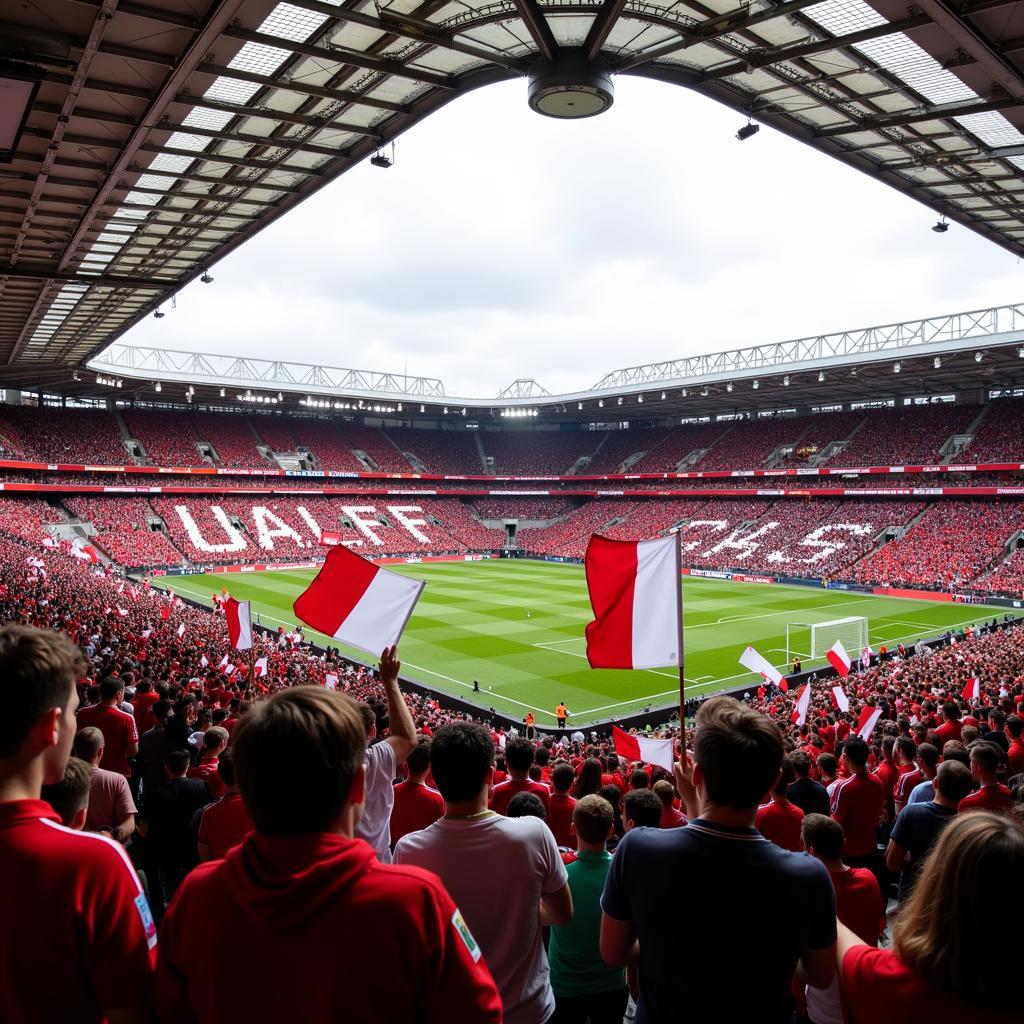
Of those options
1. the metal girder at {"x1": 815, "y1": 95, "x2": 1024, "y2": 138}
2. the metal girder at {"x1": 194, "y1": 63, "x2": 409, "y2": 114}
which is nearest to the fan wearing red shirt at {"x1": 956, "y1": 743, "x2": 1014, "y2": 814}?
the metal girder at {"x1": 815, "y1": 95, "x2": 1024, "y2": 138}

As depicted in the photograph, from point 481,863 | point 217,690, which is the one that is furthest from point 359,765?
point 217,690

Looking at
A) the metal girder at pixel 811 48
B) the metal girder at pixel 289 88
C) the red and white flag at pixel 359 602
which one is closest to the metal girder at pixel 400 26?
the metal girder at pixel 289 88

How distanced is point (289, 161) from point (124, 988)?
606 inches

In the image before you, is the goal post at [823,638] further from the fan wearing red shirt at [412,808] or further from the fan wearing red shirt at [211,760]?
the fan wearing red shirt at [412,808]

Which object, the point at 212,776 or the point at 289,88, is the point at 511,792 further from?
the point at 289,88

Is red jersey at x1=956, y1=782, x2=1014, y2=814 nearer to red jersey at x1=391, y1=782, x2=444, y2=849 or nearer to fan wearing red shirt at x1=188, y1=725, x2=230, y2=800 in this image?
red jersey at x1=391, y1=782, x2=444, y2=849

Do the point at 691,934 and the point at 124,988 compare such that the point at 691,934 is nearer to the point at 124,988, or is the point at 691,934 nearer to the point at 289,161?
the point at 124,988

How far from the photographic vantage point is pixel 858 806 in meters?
6.45

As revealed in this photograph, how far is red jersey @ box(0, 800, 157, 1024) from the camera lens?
1.98 meters

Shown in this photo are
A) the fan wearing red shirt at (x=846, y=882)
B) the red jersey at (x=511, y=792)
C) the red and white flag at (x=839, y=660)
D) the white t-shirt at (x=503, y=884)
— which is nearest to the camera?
the white t-shirt at (x=503, y=884)

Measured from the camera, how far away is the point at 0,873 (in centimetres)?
201

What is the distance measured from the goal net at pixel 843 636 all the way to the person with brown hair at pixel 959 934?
1075 inches

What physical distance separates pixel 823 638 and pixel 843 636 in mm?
1551

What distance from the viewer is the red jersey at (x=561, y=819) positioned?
623 centimetres
